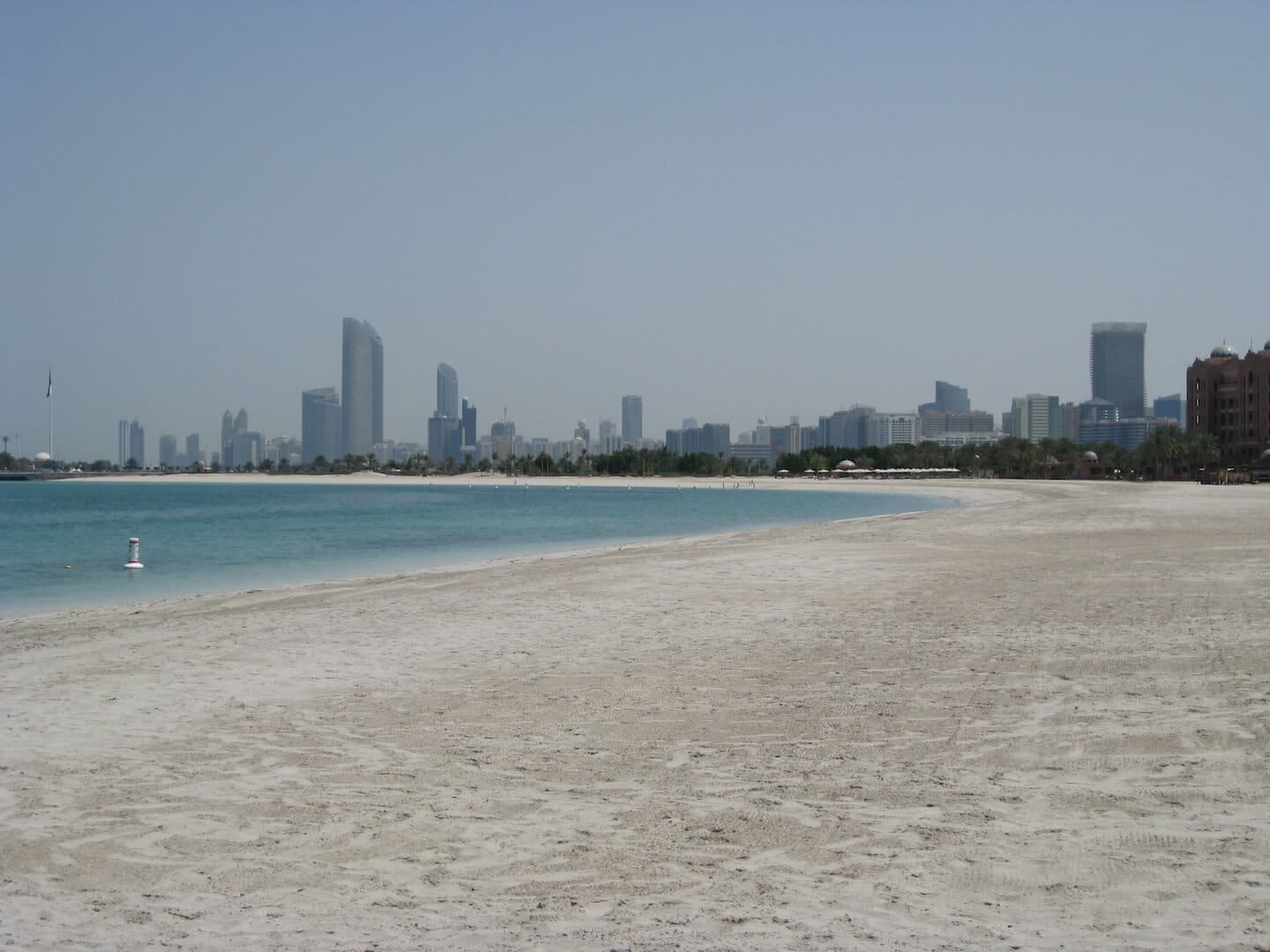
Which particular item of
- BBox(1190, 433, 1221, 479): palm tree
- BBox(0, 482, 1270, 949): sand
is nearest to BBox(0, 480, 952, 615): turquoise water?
BBox(0, 482, 1270, 949): sand

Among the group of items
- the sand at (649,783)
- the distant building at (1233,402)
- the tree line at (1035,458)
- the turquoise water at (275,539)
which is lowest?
the turquoise water at (275,539)

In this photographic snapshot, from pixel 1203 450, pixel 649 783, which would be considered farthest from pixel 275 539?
pixel 1203 450

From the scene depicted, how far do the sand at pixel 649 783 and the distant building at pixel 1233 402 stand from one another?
145 meters

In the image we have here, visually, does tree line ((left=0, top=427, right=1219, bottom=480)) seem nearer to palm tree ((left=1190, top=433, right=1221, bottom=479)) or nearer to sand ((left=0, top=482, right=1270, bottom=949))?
palm tree ((left=1190, top=433, right=1221, bottom=479))

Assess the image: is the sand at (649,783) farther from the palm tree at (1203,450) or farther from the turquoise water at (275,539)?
the palm tree at (1203,450)

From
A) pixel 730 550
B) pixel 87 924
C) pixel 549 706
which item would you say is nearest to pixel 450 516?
pixel 730 550

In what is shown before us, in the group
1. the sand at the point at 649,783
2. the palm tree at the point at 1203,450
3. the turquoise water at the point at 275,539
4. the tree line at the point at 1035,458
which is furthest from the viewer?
the tree line at the point at 1035,458

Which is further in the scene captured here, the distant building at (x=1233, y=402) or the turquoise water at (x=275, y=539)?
the distant building at (x=1233, y=402)

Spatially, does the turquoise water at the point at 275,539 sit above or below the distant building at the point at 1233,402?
below

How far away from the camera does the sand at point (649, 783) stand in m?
4.46

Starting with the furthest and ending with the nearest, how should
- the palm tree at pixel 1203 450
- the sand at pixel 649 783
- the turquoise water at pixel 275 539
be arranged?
the palm tree at pixel 1203 450 → the turquoise water at pixel 275 539 → the sand at pixel 649 783

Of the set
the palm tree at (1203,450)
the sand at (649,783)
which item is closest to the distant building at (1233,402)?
the palm tree at (1203,450)

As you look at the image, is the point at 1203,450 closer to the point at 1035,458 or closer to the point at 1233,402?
the point at 1035,458

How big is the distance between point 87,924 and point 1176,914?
14.1 ft
